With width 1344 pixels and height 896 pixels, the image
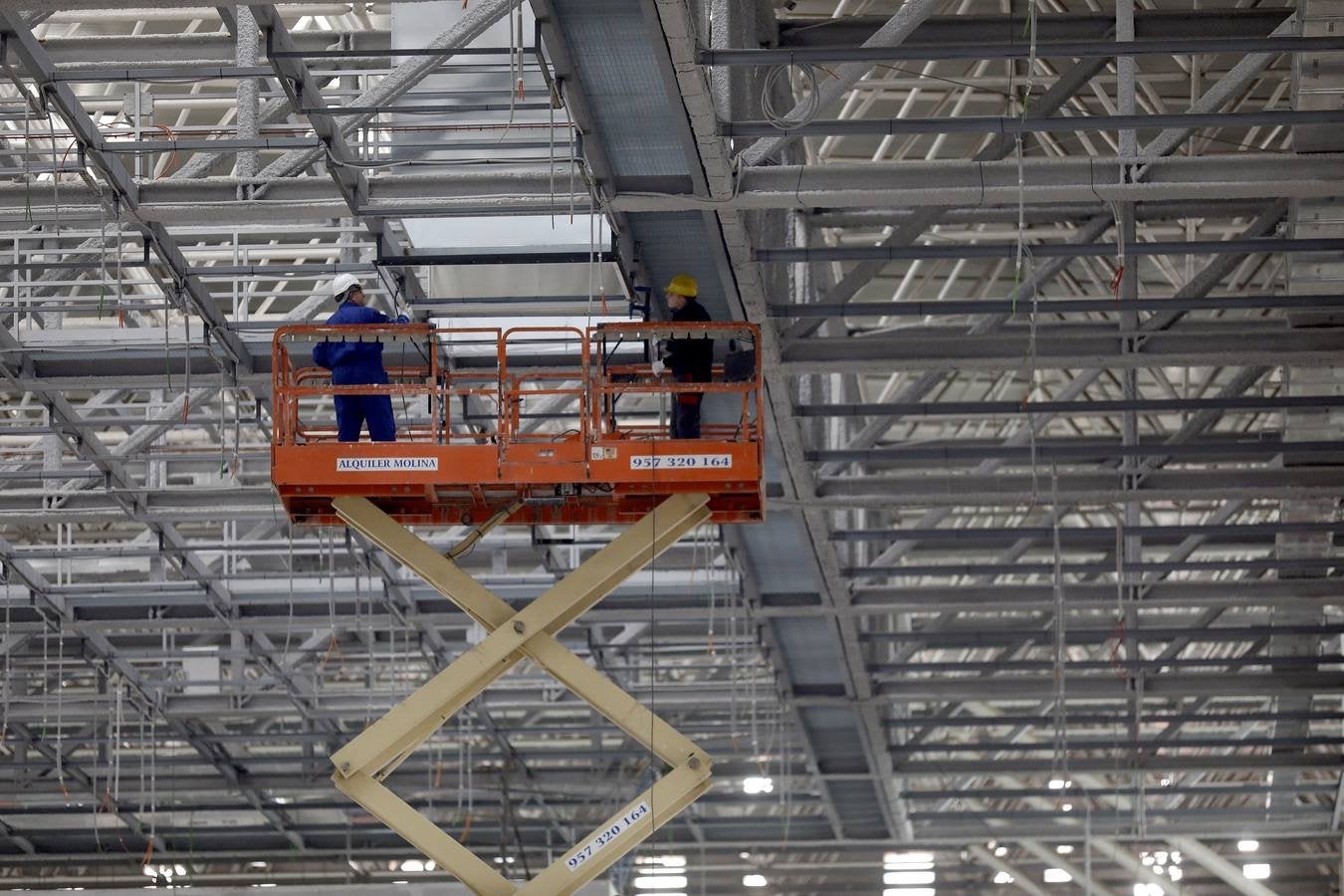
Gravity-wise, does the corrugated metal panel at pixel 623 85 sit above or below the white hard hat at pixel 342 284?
above

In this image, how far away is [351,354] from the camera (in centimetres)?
2027

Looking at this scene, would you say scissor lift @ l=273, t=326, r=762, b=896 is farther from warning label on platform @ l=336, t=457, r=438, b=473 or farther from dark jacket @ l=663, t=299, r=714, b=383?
dark jacket @ l=663, t=299, r=714, b=383

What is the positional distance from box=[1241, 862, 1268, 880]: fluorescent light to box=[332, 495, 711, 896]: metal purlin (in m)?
29.1

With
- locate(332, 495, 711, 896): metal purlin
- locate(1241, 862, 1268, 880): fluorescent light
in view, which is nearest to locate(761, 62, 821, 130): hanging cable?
locate(332, 495, 711, 896): metal purlin

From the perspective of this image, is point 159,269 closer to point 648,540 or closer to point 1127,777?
point 648,540

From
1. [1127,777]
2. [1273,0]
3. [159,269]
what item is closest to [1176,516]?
[1127,777]

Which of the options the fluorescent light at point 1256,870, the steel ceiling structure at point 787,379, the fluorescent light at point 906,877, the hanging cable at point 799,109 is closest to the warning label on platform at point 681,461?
the steel ceiling structure at point 787,379

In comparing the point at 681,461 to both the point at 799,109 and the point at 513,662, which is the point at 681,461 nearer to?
the point at 513,662

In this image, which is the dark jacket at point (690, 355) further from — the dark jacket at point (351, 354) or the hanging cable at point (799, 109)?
the dark jacket at point (351, 354)

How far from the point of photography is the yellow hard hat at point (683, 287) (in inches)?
821

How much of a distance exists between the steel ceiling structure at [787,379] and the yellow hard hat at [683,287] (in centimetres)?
34

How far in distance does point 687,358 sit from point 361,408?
302 centimetres

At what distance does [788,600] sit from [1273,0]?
12.4 meters

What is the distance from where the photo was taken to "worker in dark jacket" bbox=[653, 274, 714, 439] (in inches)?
812
